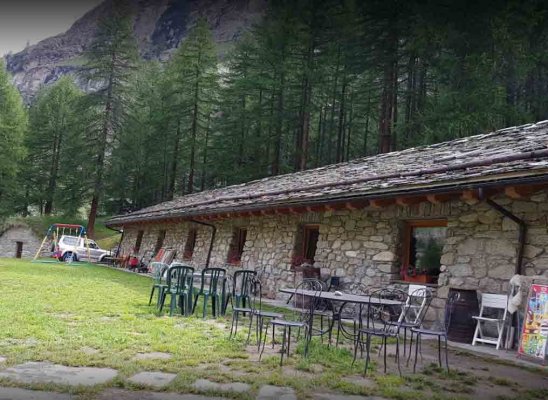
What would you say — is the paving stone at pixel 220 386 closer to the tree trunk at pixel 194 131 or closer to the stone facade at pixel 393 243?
the stone facade at pixel 393 243

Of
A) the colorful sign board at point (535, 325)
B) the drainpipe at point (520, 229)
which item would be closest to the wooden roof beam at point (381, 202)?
the drainpipe at point (520, 229)

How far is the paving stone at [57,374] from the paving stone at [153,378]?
7.5 inches

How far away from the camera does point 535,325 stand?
16.8 ft

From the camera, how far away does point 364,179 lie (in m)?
8.60

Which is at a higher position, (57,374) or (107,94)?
(107,94)

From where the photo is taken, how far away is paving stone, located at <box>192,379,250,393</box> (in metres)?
3.23

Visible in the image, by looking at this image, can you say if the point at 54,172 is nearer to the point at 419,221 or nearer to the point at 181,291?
the point at 181,291

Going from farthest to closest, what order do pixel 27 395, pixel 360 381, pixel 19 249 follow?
pixel 19 249, pixel 360 381, pixel 27 395

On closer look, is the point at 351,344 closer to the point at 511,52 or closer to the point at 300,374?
the point at 300,374

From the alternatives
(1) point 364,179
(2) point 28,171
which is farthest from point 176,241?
(2) point 28,171

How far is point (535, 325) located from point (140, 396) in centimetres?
438

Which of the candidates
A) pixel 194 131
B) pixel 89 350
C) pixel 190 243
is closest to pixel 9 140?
pixel 194 131

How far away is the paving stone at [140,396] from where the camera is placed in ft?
9.75

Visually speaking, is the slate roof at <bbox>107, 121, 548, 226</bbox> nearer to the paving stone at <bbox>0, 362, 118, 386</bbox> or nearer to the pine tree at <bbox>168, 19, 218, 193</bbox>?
the paving stone at <bbox>0, 362, 118, 386</bbox>
